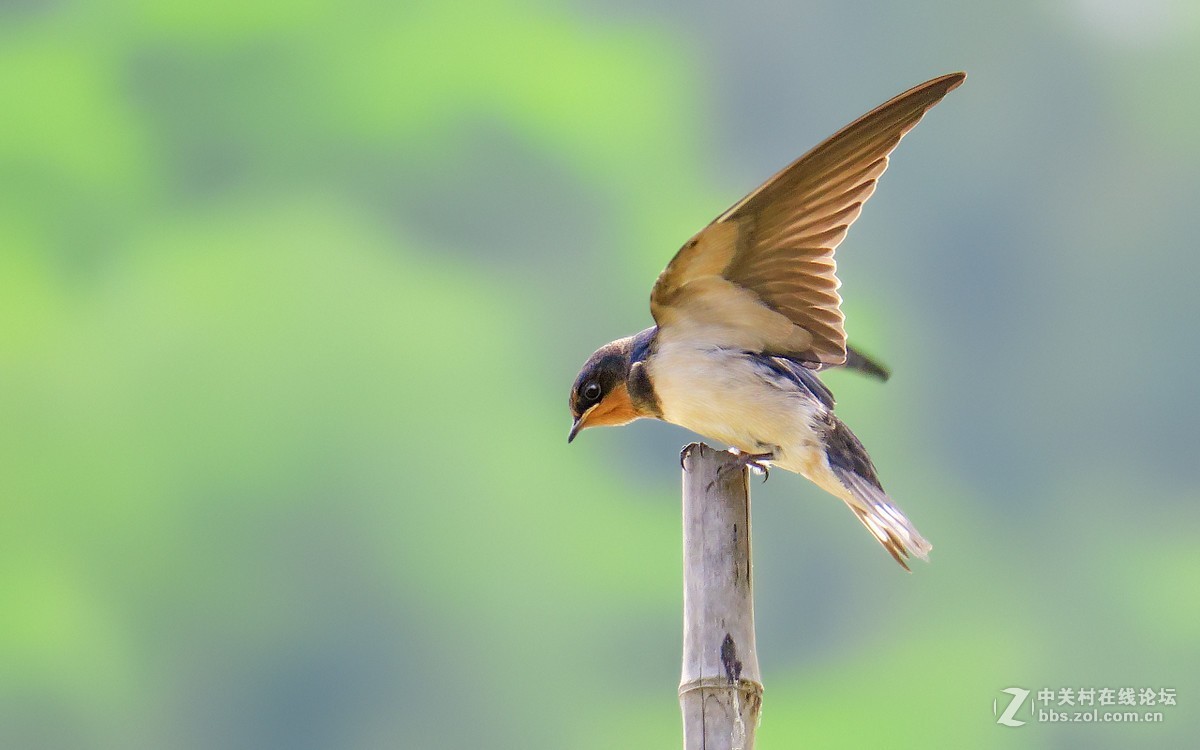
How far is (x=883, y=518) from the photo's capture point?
273 cm

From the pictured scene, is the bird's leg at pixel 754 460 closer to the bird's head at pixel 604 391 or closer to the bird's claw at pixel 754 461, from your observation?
the bird's claw at pixel 754 461

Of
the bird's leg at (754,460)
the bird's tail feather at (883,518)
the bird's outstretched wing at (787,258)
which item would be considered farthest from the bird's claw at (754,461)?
the bird's outstretched wing at (787,258)

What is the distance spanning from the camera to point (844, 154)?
9.05ft

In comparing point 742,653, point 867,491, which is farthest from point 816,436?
point 742,653

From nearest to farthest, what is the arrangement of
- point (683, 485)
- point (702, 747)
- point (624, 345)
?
point (702, 747) → point (683, 485) → point (624, 345)

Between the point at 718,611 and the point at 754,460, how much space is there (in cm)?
44

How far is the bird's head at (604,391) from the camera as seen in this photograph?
302cm

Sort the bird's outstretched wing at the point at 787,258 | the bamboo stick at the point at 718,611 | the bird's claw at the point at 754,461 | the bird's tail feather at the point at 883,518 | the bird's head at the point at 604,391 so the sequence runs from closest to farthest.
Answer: the bamboo stick at the point at 718,611 → the bird's claw at the point at 754,461 → the bird's tail feather at the point at 883,518 → the bird's outstretched wing at the point at 787,258 → the bird's head at the point at 604,391

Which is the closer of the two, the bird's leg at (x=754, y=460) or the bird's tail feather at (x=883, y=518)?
the bird's leg at (x=754, y=460)

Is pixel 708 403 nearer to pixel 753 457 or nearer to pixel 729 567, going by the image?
pixel 753 457

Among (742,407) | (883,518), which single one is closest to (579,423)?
(742,407)

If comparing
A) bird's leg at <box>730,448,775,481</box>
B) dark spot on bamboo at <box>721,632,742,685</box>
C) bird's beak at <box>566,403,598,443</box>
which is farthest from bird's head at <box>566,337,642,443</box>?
dark spot on bamboo at <box>721,632,742,685</box>

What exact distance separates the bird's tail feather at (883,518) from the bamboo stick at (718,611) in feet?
1.24

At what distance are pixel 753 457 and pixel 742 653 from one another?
477 mm
